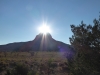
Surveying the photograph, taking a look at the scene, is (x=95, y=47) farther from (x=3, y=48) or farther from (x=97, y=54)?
(x=3, y=48)

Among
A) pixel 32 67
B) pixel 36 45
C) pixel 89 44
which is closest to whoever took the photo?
pixel 89 44

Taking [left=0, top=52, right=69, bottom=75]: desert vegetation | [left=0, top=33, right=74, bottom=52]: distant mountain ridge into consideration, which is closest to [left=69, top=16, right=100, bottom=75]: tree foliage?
[left=0, top=52, right=69, bottom=75]: desert vegetation

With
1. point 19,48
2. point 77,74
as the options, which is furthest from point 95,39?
point 19,48

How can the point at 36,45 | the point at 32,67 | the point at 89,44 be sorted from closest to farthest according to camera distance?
the point at 89,44
the point at 32,67
the point at 36,45

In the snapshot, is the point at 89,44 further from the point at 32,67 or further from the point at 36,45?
the point at 36,45

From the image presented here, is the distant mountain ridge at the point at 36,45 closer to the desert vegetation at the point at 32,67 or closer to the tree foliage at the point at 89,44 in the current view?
the desert vegetation at the point at 32,67

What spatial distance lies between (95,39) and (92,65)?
5.68 ft

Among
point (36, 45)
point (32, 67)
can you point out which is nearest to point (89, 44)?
point (32, 67)

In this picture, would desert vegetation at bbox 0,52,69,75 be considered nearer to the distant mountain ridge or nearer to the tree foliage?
the tree foliage

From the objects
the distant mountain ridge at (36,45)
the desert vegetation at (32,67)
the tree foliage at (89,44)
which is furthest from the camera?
the distant mountain ridge at (36,45)

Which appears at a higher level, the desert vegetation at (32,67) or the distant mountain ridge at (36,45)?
the distant mountain ridge at (36,45)

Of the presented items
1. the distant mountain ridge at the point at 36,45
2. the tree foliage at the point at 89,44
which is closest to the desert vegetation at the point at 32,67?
the tree foliage at the point at 89,44

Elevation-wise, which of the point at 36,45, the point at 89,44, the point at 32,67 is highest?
the point at 36,45

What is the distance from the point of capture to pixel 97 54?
10617 millimetres
